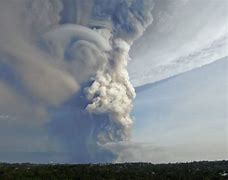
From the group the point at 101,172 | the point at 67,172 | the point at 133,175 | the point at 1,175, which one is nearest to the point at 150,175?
the point at 133,175

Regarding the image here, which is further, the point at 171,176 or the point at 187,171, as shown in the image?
the point at 187,171

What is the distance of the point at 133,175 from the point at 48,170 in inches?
326

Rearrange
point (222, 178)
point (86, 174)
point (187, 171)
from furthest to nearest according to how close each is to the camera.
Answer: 1. point (187, 171)
2. point (86, 174)
3. point (222, 178)

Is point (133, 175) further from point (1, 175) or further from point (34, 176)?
point (1, 175)

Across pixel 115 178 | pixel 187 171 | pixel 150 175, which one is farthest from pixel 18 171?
pixel 187 171

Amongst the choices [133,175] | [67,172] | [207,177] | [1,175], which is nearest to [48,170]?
[67,172]

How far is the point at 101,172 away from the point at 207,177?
9860 millimetres

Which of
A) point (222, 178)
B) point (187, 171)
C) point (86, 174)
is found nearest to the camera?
point (222, 178)

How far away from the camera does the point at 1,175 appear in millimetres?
35594

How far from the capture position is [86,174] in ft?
122

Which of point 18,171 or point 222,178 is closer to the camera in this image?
point 222,178

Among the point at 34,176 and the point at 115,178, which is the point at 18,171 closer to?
Result: the point at 34,176

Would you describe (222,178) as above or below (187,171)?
below

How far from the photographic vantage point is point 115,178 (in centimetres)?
3612
